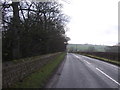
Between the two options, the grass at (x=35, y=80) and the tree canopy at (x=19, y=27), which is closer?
A: the grass at (x=35, y=80)

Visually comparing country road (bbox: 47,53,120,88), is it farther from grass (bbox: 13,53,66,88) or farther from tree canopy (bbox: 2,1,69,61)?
tree canopy (bbox: 2,1,69,61)

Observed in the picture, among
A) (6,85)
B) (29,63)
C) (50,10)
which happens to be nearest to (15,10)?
(50,10)

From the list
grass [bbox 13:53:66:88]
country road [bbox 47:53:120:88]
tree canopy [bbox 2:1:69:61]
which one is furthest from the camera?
tree canopy [bbox 2:1:69:61]

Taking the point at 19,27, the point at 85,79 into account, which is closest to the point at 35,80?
the point at 85,79

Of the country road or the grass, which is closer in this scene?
the grass

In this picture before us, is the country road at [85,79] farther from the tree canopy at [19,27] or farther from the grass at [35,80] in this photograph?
the tree canopy at [19,27]

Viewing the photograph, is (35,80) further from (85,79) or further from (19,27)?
(19,27)

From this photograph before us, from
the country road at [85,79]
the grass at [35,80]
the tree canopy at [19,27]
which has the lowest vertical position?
the country road at [85,79]

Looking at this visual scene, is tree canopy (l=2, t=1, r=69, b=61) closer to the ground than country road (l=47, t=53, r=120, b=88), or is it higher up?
higher up

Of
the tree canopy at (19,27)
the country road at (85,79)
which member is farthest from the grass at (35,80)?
the tree canopy at (19,27)

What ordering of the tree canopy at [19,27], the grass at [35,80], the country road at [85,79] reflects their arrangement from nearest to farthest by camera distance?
the grass at [35,80] → the country road at [85,79] → the tree canopy at [19,27]

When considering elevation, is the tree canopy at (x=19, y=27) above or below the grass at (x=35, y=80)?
above

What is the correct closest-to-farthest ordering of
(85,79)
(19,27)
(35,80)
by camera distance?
(35,80) < (85,79) < (19,27)

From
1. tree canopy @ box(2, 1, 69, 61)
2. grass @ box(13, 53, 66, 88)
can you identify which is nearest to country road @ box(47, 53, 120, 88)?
grass @ box(13, 53, 66, 88)
